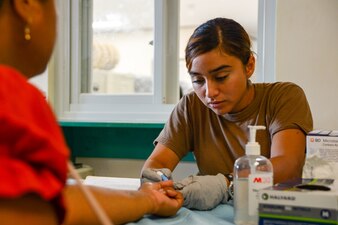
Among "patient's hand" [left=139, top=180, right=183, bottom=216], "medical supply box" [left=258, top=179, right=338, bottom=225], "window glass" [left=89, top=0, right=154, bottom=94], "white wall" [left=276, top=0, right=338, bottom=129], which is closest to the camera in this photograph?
"medical supply box" [left=258, top=179, right=338, bottom=225]

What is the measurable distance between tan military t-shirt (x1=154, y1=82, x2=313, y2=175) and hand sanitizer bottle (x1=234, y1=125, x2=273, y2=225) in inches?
15.5

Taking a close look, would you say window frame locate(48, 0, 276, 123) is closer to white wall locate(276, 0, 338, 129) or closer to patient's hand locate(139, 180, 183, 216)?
white wall locate(276, 0, 338, 129)

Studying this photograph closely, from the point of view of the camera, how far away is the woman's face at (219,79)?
1.10 meters

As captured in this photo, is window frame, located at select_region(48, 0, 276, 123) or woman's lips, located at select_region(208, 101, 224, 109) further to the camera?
window frame, located at select_region(48, 0, 276, 123)

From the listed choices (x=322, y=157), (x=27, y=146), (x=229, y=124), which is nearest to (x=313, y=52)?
(x=229, y=124)

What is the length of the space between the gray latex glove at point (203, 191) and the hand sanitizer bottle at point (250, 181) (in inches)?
4.9

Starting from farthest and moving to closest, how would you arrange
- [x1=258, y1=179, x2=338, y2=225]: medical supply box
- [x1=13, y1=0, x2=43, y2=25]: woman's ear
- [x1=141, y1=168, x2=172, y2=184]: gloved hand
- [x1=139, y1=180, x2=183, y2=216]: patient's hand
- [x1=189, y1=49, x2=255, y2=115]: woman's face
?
[x1=189, y1=49, x2=255, y2=115]: woman's face → [x1=141, y1=168, x2=172, y2=184]: gloved hand → [x1=139, y1=180, x2=183, y2=216]: patient's hand → [x1=258, y1=179, x2=338, y2=225]: medical supply box → [x1=13, y1=0, x2=43, y2=25]: woman's ear

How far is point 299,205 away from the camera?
0.60 m

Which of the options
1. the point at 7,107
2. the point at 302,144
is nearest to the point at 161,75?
the point at 302,144

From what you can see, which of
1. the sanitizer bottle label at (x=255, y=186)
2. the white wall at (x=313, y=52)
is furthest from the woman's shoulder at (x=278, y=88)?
the sanitizer bottle label at (x=255, y=186)

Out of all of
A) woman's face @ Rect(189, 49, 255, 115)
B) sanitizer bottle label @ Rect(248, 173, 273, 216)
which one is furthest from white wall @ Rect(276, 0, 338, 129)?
sanitizer bottle label @ Rect(248, 173, 273, 216)

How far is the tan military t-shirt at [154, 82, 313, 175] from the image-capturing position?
3.72 feet

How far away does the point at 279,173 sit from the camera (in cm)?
92

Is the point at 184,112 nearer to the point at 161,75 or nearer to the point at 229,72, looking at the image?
the point at 229,72
